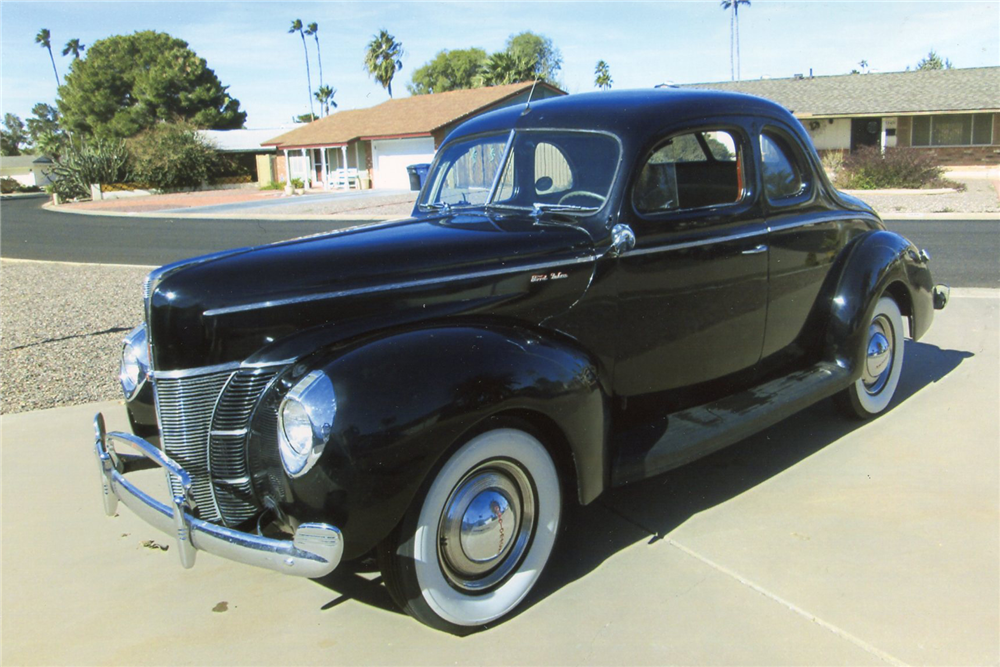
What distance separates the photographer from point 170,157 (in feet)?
140

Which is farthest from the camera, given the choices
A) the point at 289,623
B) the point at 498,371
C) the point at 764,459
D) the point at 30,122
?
the point at 30,122

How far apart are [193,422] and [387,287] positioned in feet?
2.68

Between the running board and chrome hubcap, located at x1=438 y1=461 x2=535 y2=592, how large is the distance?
0.46 m

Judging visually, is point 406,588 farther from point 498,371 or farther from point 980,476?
point 980,476

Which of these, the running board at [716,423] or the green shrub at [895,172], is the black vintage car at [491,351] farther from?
the green shrub at [895,172]

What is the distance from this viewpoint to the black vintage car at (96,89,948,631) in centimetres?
254

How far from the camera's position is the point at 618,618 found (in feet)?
9.40

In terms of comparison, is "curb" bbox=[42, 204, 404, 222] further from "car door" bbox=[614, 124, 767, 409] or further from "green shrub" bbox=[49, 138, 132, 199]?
"car door" bbox=[614, 124, 767, 409]

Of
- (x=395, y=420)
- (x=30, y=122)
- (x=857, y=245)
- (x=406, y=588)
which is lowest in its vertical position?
(x=406, y=588)

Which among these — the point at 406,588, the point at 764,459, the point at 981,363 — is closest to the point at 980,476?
the point at 764,459

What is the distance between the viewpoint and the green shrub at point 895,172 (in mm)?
24031

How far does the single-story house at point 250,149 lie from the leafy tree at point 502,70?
1405 cm

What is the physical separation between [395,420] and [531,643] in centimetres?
94

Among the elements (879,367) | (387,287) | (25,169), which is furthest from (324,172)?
(25,169)
